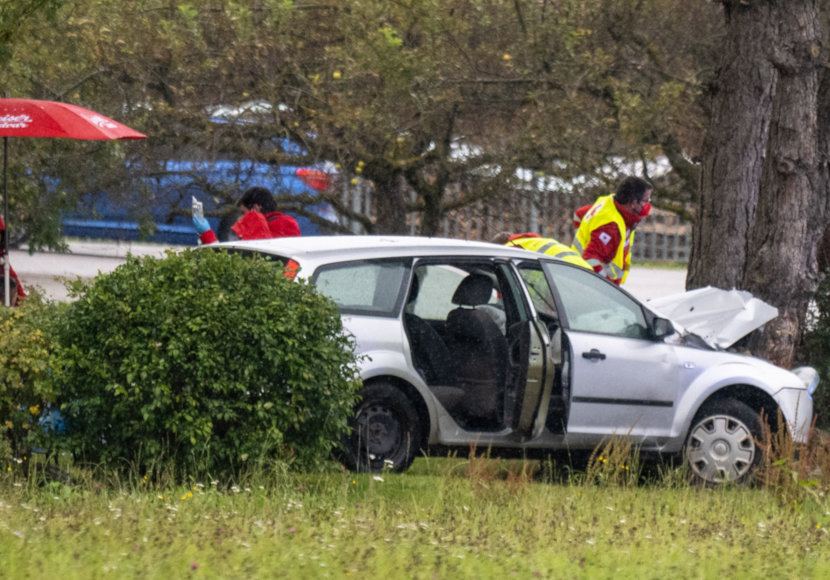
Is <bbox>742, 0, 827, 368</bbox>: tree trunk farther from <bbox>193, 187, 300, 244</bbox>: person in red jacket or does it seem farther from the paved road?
the paved road

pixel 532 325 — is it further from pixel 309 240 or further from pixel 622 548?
pixel 622 548

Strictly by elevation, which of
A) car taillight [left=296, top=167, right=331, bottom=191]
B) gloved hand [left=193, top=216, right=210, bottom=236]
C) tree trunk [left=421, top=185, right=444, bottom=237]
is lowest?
gloved hand [left=193, top=216, right=210, bottom=236]

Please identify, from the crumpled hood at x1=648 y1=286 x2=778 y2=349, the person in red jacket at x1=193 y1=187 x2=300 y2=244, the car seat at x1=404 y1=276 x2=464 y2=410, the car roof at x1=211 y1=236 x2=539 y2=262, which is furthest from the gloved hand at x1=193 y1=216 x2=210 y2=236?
the crumpled hood at x1=648 y1=286 x2=778 y2=349

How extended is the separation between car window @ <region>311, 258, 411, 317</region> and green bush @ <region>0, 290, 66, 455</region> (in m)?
1.55

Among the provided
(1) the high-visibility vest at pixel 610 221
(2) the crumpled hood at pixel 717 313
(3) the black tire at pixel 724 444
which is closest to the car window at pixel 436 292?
(2) the crumpled hood at pixel 717 313

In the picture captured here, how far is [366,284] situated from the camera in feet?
21.4

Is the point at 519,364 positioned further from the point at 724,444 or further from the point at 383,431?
the point at 724,444

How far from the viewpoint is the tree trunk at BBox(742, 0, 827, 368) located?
895cm

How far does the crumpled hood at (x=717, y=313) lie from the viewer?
25.3 feet

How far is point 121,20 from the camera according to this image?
428 inches

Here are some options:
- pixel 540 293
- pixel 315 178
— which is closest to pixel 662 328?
pixel 540 293

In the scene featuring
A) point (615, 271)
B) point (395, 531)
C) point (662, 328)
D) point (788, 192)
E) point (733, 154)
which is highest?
point (733, 154)

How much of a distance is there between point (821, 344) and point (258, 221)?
190 inches

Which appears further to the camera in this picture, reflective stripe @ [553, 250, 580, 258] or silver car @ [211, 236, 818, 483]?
reflective stripe @ [553, 250, 580, 258]
